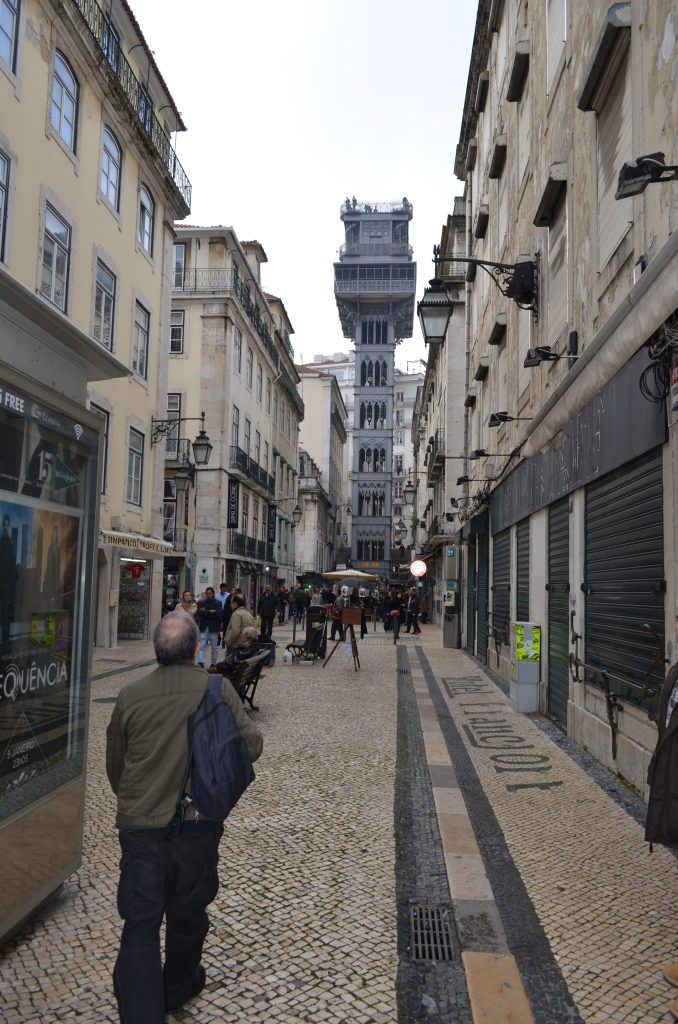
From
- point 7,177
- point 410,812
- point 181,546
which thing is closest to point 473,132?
point 7,177

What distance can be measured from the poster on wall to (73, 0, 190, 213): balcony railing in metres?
16.0

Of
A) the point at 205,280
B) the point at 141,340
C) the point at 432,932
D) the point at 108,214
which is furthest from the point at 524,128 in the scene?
the point at 205,280

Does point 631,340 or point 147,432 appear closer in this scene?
point 631,340

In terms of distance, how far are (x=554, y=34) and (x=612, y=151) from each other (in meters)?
4.60

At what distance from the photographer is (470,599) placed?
21.8m

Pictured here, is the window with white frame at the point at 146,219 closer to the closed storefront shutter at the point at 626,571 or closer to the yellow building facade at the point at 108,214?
the yellow building facade at the point at 108,214

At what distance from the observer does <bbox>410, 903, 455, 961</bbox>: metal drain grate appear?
12.3 ft

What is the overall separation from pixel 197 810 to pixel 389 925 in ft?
5.34

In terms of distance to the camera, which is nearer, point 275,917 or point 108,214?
point 275,917

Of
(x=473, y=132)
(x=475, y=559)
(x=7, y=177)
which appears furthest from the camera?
(x=473, y=132)

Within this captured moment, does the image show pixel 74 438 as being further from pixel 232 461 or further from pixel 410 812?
pixel 232 461

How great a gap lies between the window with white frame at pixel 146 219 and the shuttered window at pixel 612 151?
1524 cm

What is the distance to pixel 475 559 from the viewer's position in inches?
835

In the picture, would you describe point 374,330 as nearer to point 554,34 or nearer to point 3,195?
point 3,195
